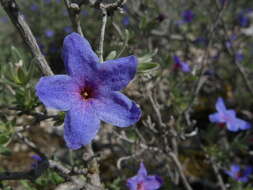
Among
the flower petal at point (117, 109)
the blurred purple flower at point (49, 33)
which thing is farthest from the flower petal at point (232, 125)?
the blurred purple flower at point (49, 33)

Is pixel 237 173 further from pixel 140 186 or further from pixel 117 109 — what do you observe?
pixel 117 109

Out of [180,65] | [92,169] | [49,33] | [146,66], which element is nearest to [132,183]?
[92,169]

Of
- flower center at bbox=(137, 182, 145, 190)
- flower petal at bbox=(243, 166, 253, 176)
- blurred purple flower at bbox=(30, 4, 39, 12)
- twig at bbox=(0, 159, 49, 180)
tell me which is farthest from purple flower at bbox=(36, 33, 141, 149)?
blurred purple flower at bbox=(30, 4, 39, 12)

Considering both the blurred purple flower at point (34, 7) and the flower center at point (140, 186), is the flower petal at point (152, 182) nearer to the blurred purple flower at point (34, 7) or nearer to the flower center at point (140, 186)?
the flower center at point (140, 186)

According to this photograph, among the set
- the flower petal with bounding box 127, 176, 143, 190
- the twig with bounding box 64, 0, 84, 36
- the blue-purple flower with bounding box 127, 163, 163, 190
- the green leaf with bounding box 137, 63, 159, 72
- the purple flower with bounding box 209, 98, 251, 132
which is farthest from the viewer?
the purple flower with bounding box 209, 98, 251, 132

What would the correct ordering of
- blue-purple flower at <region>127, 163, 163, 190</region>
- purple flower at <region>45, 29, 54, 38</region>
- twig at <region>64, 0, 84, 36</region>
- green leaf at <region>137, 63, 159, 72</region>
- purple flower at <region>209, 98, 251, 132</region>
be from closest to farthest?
twig at <region>64, 0, 84, 36</region> < green leaf at <region>137, 63, 159, 72</region> < blue-purple flower at <region>127, 163, 163, 190</region> < purple flower at <region>209, 98, 251, 132</region> < purple flower at <region>45, 29, 54, 38</region>

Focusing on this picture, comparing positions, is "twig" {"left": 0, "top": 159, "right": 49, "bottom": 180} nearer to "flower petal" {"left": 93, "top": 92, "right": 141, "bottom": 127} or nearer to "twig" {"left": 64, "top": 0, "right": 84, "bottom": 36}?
"flower petal" {"left": 93, "top": 92, "right": 141, "bottom": 127}

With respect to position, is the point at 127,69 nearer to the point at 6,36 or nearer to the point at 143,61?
the point at 143,61
